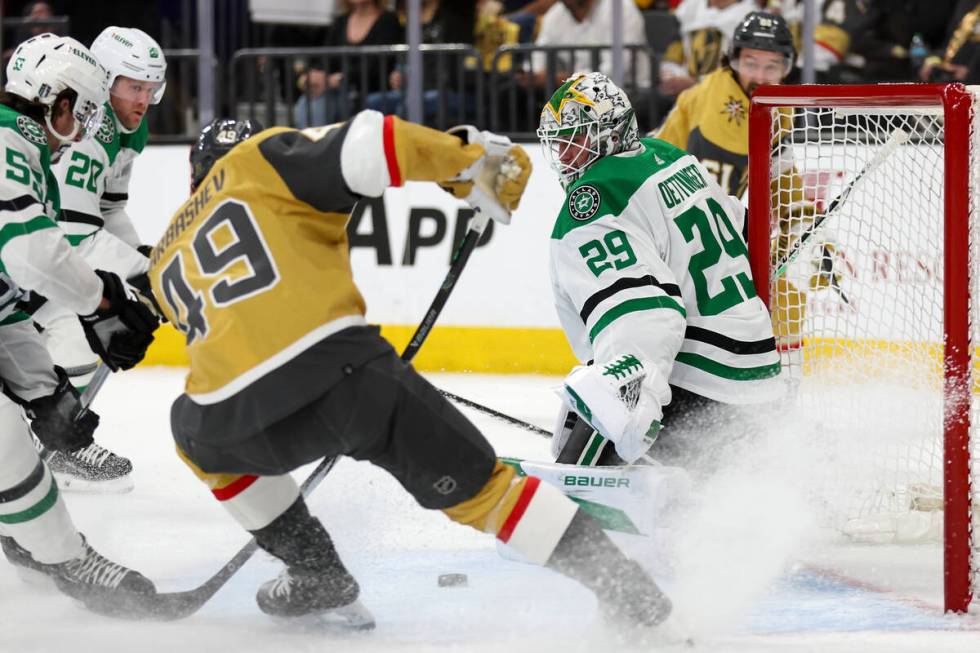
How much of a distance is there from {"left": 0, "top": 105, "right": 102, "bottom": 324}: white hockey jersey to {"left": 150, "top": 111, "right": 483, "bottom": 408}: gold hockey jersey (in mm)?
462

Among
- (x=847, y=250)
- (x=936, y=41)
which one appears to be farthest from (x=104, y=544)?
(x=936, y=41)

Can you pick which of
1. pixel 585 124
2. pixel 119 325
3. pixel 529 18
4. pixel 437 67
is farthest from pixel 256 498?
pixel 529 18

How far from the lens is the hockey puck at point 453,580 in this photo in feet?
9.16

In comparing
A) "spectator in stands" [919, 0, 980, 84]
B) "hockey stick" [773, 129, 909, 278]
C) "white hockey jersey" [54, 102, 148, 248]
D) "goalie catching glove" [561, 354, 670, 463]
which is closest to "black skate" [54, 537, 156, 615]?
"goalie catching glove" [561, 354, 670, 463]

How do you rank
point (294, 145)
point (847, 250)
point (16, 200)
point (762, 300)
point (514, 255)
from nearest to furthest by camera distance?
point (294, 145) → point (16, 200) → point (762, 300) → point (847, 250) → point (514, 255)

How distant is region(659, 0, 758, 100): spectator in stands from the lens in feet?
18.0

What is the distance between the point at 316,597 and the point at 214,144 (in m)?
0.82

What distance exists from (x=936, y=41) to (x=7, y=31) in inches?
151

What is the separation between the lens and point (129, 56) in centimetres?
376

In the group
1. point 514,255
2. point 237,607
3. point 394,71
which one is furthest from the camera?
point 394,71

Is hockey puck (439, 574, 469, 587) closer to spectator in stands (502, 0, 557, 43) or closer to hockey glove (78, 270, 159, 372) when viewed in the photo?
hockey glove (78, 270, 159, 372)

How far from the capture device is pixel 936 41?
5.61 metres

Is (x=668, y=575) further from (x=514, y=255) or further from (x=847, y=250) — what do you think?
(x=514, y=255)

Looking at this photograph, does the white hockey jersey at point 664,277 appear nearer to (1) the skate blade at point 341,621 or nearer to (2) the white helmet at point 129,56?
(1) the skate blade at point 341,621
